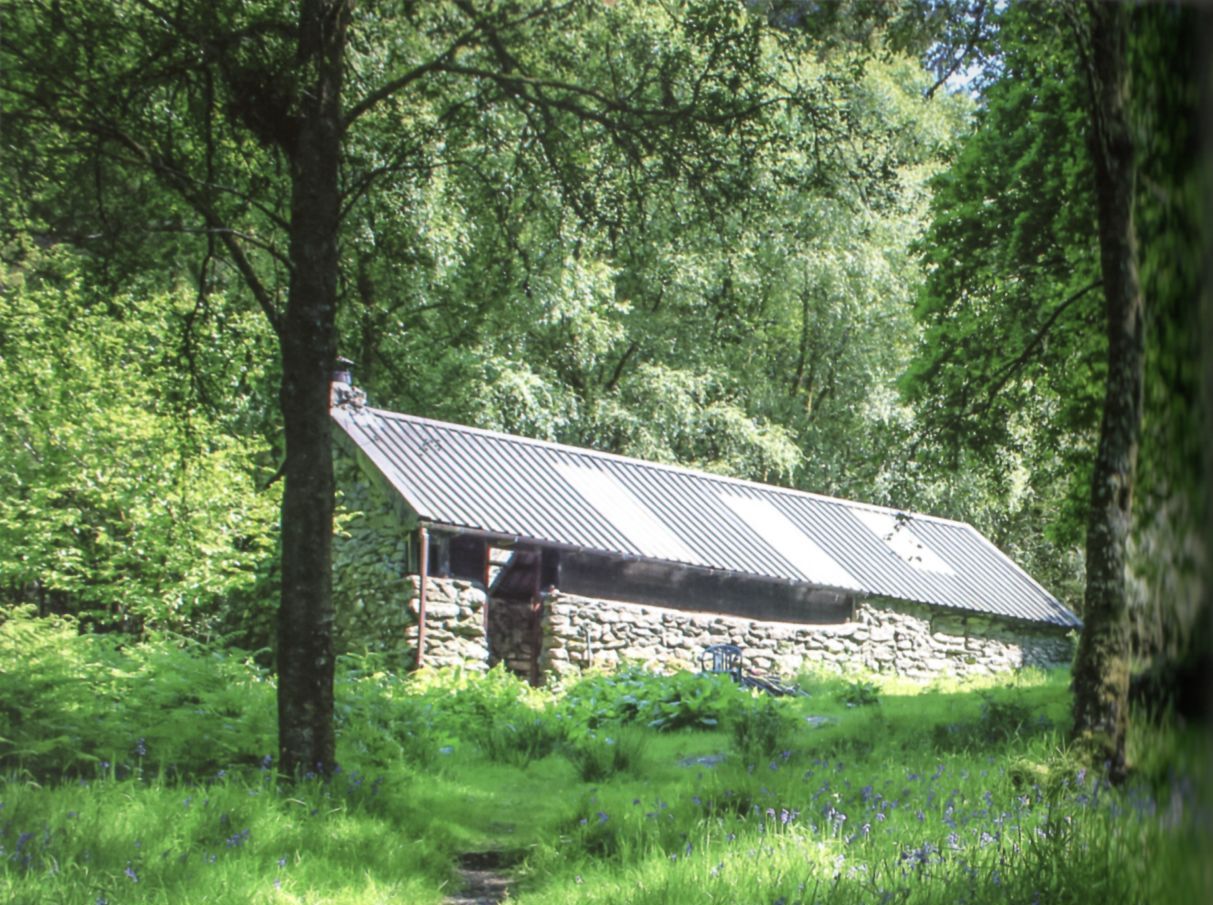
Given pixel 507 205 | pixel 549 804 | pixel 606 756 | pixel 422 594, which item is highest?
pixel 507 205

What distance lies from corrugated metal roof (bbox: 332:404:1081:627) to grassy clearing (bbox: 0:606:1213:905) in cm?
727

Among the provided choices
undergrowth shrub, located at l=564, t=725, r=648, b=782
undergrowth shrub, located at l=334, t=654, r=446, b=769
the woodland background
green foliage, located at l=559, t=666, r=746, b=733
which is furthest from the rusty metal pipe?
undergrowth shrub, located at l=564, t=725, r=648, b=782

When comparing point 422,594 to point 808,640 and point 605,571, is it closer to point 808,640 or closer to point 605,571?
point 605,571

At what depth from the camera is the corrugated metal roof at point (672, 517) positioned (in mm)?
18969

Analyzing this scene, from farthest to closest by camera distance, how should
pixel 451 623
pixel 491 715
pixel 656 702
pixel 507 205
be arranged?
pixel 451 623 → pixel 656 702 → pixel 491 715 → pixel 507 205

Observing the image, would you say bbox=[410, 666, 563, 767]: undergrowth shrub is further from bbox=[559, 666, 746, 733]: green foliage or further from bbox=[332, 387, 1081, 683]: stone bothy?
bbox=[332, 387, 1081, 683]: stone bothy

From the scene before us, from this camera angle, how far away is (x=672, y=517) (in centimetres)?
2170

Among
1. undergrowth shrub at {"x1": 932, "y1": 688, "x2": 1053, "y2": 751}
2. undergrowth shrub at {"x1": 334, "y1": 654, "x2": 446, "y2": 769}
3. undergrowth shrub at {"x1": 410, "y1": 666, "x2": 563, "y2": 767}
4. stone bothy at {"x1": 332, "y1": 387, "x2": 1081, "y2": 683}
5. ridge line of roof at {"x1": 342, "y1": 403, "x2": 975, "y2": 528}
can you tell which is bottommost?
undergrowth shrub at {"x1": 410, "y1": 666, "x2": 563, "y2": 767}

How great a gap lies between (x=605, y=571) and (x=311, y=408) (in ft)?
40.0

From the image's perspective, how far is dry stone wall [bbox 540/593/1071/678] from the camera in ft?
61.6

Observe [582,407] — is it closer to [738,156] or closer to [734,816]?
[738,156]

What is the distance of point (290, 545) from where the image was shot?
7578 mm

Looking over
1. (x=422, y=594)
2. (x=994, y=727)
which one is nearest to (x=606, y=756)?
(x=994, y=727)

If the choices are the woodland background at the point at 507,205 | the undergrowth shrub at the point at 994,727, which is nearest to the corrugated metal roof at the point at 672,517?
the woodland background at the point at 507,205
